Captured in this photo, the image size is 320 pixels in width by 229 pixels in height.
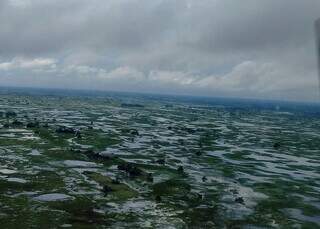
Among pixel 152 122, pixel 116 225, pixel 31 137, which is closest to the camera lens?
pixel 116 225

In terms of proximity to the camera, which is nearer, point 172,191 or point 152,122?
point 172,191

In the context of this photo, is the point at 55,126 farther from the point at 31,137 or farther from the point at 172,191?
the point at 172,191

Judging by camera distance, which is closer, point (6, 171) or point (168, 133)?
point (6, 171)

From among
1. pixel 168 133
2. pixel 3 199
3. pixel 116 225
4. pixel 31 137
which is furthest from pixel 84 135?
pixel 116 225

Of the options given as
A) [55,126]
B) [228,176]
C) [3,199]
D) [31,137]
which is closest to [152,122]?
[55,126]

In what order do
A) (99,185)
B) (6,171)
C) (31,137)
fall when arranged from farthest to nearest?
(31,137) → (6,171) → (99,185)

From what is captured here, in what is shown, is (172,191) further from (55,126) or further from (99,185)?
(55,126)
